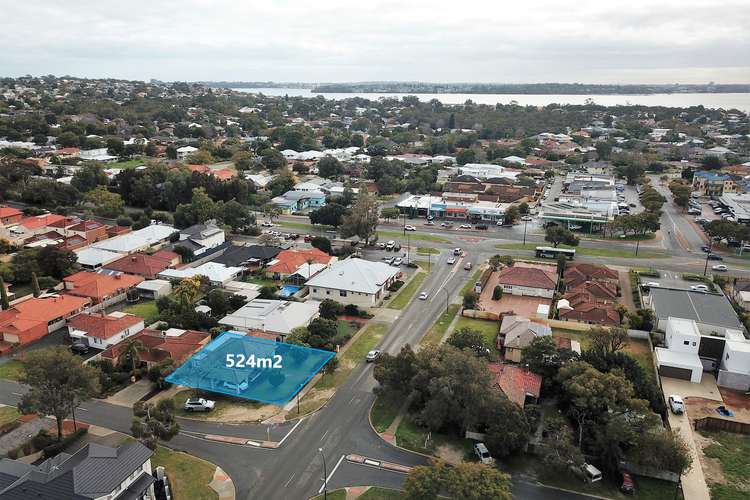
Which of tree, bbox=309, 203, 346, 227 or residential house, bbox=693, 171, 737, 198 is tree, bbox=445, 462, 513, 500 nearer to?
tree, bbox=309, 203, 346, 227

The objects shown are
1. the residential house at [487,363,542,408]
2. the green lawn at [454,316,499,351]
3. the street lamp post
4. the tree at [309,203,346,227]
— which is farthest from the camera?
the tree at [309,203,346,227]

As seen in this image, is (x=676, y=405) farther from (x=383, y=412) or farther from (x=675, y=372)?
(x=383, y=412)

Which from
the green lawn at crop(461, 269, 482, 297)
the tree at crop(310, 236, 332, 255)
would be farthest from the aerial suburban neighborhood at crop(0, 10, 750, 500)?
the tree at crop(310, 236, 332, 255)

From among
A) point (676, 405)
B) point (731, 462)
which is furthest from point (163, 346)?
point (731, 462)

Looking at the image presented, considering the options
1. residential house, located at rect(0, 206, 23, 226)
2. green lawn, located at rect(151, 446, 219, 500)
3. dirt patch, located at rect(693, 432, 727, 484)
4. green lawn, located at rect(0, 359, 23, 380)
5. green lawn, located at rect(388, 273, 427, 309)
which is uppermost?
residential house, located at rect(0, 206, 23, 226)

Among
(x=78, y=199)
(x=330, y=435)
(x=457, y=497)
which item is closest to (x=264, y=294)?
(x=330, y=435)

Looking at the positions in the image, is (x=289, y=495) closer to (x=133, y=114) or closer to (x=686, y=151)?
(x=686, y=151)
